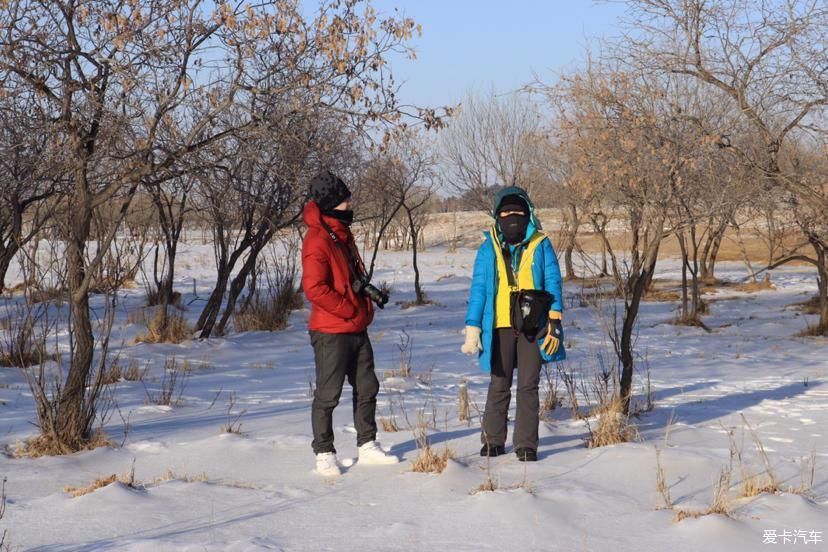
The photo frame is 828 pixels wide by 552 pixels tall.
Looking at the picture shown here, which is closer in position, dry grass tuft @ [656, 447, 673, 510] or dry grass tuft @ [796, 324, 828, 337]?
dry grass tuft @ [656, 447, 673, 510]

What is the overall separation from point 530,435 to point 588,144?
Answer: 13.6 ft

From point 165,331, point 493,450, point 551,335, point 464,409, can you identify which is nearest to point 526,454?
point 493,450

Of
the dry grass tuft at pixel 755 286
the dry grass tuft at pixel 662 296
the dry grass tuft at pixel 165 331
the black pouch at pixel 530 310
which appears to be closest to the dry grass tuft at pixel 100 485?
the black pouch at pixel 530 310

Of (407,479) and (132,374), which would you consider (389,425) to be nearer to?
(407,479)

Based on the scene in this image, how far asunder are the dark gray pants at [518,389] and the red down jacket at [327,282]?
0.83 metres

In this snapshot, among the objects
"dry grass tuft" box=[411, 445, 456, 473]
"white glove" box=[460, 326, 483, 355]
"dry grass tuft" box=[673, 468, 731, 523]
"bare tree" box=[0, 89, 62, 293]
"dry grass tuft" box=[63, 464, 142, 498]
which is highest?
"bare tree" box=[0, 89, 62, 293]

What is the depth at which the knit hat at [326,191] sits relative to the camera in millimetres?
5180

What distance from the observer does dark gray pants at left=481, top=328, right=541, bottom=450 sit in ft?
17.4

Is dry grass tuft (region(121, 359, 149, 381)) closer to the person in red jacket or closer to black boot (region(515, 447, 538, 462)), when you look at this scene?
the person in red jacket

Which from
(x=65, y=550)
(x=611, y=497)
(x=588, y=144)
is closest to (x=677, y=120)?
(x=588, y=144)

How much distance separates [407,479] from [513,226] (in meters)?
1.51

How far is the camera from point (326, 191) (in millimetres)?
5184

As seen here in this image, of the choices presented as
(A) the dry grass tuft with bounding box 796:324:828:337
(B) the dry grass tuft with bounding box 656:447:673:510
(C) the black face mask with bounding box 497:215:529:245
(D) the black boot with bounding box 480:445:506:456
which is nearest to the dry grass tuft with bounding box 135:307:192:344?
(D) the black boot with bounding box 480:445:506:456

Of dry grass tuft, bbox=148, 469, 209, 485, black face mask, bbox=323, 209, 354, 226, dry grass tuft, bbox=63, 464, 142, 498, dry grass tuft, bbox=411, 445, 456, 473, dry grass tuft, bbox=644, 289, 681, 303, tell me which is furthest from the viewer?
dry grass tuft, bbox=644, 289, 681, 303
